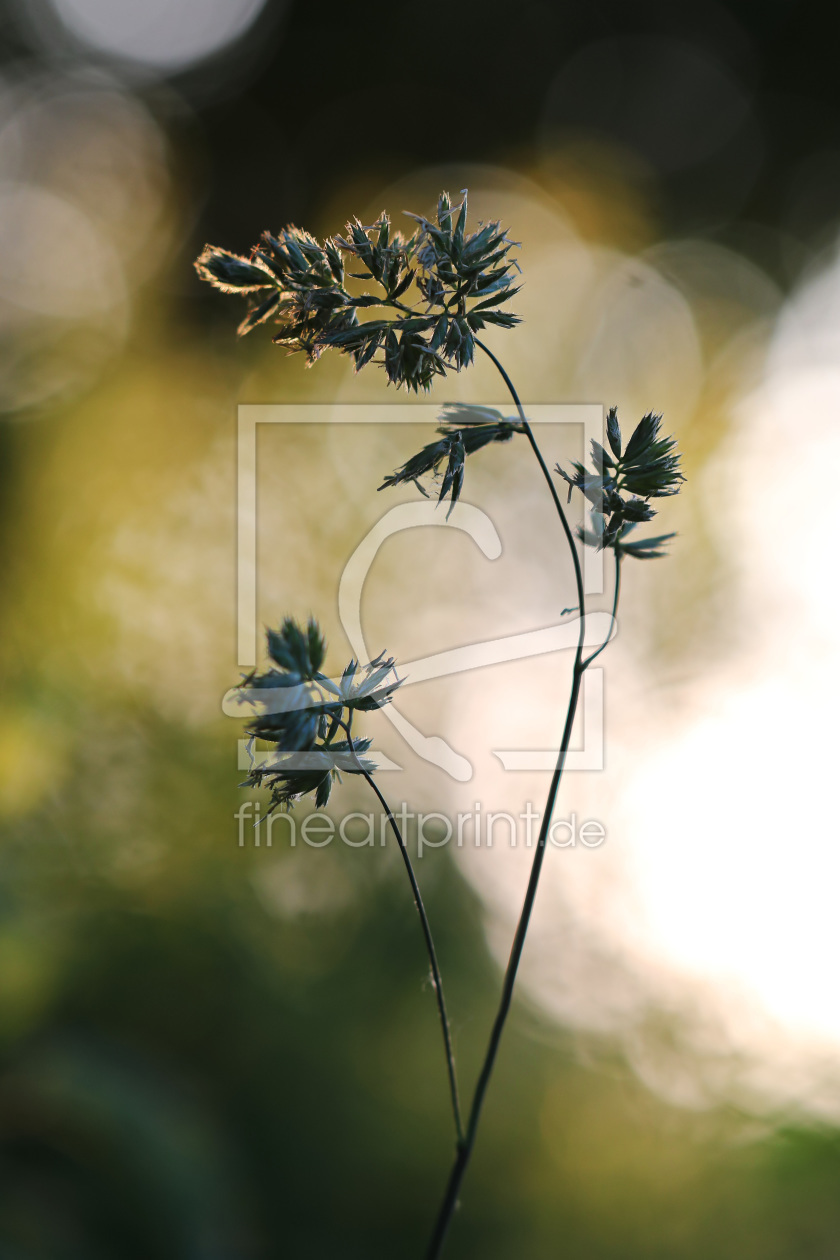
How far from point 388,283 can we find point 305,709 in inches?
17.8

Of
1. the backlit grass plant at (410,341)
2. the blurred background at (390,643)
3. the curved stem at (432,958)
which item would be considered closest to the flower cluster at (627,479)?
the backlit grass plant at (410,341)

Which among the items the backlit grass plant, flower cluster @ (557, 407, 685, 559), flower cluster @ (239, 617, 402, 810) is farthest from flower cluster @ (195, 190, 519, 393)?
flower cluster @ (239, 617, 402, 810)

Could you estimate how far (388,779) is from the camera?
9.86ft

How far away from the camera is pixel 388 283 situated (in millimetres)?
702

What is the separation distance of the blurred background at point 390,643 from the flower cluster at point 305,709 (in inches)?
73.6

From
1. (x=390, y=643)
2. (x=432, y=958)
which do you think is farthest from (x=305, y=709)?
(x=390, y=643)

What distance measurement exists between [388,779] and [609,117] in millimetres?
4145

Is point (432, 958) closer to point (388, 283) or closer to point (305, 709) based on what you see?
point (305, 709)

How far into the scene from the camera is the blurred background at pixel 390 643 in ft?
9.06

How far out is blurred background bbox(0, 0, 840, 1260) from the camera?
9.06 feet

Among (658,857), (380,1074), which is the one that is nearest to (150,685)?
(380,1074)

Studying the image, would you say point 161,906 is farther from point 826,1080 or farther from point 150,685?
point 826,1080

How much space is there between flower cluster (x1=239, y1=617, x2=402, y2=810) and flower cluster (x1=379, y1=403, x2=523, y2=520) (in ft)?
0.63

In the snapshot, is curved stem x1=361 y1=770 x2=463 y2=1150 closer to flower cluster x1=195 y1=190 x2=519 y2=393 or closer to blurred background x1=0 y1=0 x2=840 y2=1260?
flower cluster x1=195 y1=190 x2=519 y2=393
